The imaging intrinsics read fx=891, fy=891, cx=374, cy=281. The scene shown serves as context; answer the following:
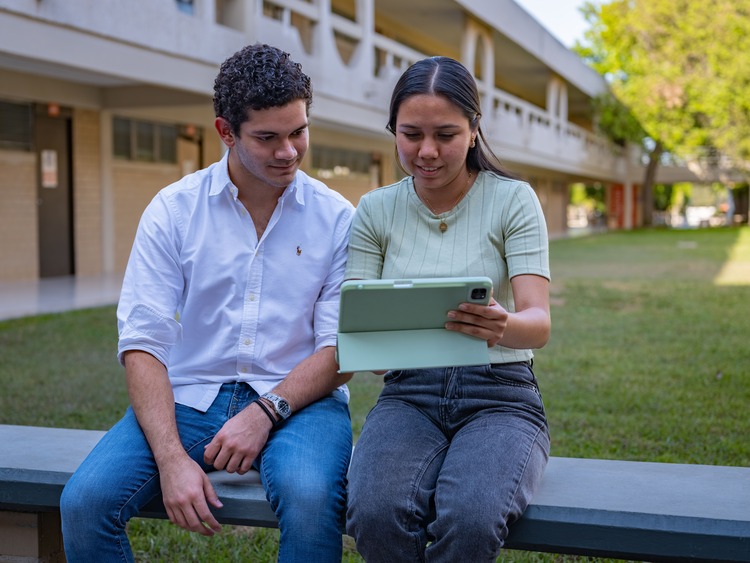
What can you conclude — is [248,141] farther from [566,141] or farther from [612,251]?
[566,141]

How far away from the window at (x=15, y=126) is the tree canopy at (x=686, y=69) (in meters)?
24.7

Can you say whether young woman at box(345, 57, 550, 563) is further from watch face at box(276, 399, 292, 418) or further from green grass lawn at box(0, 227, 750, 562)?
green grass lawn at box(0, 227, 750, 562)

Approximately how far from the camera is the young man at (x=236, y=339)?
2.29 meters

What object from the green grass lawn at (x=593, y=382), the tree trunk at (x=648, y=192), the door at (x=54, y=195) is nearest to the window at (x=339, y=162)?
the door at (x=54, y=195)

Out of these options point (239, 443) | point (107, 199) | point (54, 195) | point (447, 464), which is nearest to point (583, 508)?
point (447, 464)

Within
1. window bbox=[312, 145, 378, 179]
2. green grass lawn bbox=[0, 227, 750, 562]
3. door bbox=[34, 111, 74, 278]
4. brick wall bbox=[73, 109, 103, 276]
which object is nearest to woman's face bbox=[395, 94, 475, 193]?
green grass lawn bbox=[0, 227, 750, 562]

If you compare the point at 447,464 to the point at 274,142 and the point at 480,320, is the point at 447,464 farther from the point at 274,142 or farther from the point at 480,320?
the point at 274,142

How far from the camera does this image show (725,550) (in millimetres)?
2129

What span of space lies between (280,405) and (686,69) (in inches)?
1305

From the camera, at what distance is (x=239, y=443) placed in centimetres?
239

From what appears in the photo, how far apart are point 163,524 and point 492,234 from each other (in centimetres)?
203

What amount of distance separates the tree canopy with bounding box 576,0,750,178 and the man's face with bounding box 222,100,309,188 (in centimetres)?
3114

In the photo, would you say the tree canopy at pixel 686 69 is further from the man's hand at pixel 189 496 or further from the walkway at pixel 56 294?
the man's hand at pixel 189 496

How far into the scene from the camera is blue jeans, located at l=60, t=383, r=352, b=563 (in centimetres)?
222
